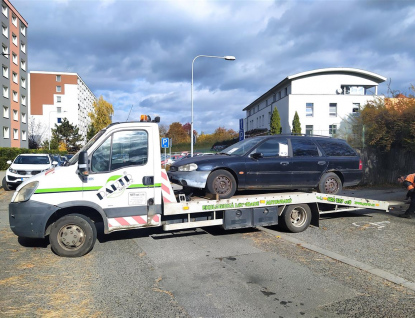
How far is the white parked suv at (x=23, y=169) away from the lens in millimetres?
15219

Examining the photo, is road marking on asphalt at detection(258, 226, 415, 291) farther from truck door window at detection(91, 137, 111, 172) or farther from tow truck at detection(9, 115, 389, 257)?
truck door window at detection(91, 137, 111, 172)

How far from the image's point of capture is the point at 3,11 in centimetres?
3862

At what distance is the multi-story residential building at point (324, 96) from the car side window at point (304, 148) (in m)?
36.2

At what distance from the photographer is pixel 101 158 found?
5.95 m

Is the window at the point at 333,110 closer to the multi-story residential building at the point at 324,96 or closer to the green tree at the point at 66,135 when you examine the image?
the multi-story residential building at the point at 324,96

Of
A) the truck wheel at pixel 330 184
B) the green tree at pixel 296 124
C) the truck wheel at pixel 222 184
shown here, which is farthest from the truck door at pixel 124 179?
the green tree at pixel 296 124

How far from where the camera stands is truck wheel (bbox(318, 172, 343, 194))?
8.21m

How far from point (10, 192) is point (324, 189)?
47.0ft

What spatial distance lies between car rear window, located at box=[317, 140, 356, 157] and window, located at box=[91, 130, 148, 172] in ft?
15.2

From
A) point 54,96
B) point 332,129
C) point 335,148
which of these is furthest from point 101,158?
point 54,96

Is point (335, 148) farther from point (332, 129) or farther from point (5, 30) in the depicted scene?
point (5, 30)

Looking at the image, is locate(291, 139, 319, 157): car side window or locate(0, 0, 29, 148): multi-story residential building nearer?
locate(291, 139, 319, 157): car side window

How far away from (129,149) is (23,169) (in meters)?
11.7

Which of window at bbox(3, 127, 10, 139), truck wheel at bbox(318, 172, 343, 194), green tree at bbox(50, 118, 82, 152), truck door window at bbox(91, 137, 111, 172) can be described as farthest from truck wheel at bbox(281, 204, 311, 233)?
green tree at bbox(50, 118, 82, 152)
